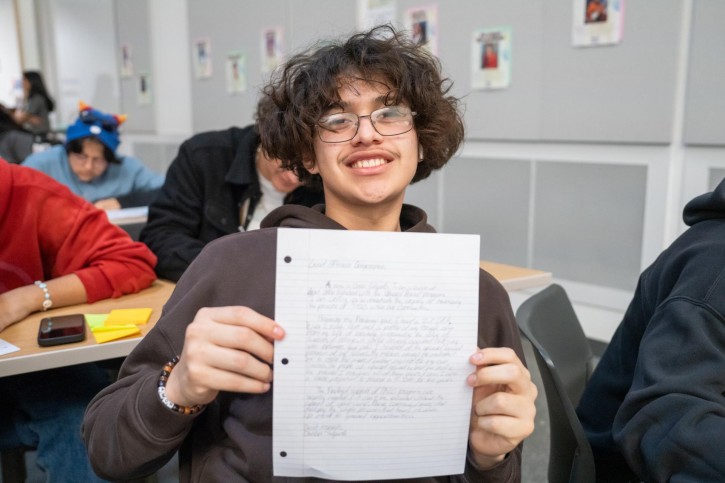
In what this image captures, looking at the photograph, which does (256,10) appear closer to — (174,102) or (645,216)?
(174,102)

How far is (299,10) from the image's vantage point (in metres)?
4.55

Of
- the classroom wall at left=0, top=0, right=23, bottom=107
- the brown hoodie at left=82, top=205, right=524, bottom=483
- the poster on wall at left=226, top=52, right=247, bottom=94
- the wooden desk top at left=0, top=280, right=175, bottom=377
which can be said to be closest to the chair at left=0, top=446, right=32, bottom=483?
the wooden desk top at left=0, top=280, right=175, bottom=377

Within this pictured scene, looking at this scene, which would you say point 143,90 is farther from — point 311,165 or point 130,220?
point 311,165

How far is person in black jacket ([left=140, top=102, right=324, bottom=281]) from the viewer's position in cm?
230

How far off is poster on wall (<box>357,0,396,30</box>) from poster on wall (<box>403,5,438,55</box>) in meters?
0.15

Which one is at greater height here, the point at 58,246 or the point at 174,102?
the point at 174,102

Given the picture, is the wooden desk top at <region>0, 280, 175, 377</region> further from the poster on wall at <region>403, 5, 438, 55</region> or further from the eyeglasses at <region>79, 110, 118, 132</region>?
the poster on wall at <region>403, 5, 438, 55</region>

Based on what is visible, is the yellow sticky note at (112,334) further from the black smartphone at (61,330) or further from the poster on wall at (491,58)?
the poster on wall at (491,58)

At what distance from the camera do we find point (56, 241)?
1.75 metres

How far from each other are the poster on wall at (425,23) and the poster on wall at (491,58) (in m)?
0.28

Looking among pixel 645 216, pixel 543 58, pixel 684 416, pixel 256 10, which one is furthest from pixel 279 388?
pixel 256 10

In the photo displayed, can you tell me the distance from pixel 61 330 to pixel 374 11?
311 centimetres

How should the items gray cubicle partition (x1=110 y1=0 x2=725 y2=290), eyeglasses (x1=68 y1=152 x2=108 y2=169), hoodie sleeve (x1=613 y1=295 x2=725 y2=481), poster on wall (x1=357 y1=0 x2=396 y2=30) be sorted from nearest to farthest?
hoodie sleeve (x1=613 y1=295 x2=725 y2=481)
gray cubicle partition (x1=110 y1=0 x2=725 y2=290)
eyeglasses (x1=68 y1=152 x2=108 y2=169)
poster on wall (x1=357 y1=0 x2=396 y2=30)

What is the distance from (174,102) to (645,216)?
4696 mm
